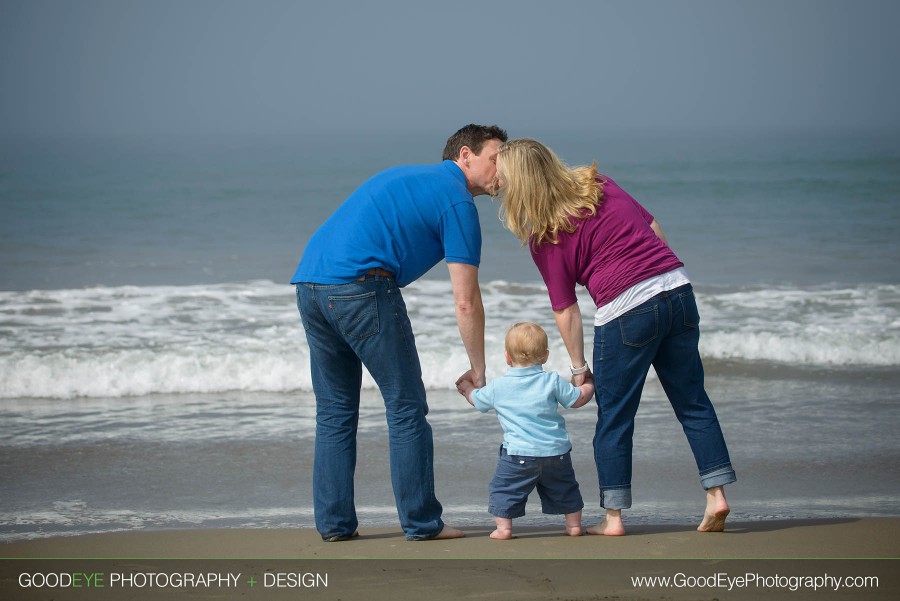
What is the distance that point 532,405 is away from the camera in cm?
324

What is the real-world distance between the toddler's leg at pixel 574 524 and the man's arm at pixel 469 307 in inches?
24.8

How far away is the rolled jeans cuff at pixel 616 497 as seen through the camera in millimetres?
3297

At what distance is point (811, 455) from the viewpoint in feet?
15.2

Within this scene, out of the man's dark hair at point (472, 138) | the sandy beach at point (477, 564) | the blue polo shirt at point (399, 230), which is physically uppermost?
the man's dark hair at point (472, 138)

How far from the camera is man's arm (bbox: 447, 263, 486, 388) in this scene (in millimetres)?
3061

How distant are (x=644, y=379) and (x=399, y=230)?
0.96 meters

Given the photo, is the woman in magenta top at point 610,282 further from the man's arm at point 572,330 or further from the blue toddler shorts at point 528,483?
the blue toddler shorts at point 528,483

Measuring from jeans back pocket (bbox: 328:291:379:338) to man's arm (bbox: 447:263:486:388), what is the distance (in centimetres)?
27

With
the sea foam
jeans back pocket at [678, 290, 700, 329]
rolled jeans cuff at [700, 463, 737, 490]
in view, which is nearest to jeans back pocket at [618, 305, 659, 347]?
jeans back pocket at [678, 290, 700, 329]

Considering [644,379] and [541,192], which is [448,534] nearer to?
[644,379]

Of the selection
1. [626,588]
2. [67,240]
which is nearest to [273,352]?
[626,588]

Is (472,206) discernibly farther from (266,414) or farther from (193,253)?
(193,253)

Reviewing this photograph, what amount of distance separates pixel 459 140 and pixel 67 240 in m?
14.3

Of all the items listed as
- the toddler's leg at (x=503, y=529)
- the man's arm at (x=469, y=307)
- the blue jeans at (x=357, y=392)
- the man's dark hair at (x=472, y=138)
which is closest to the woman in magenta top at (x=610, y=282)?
the man's dark hair at (x=472, y=138)
